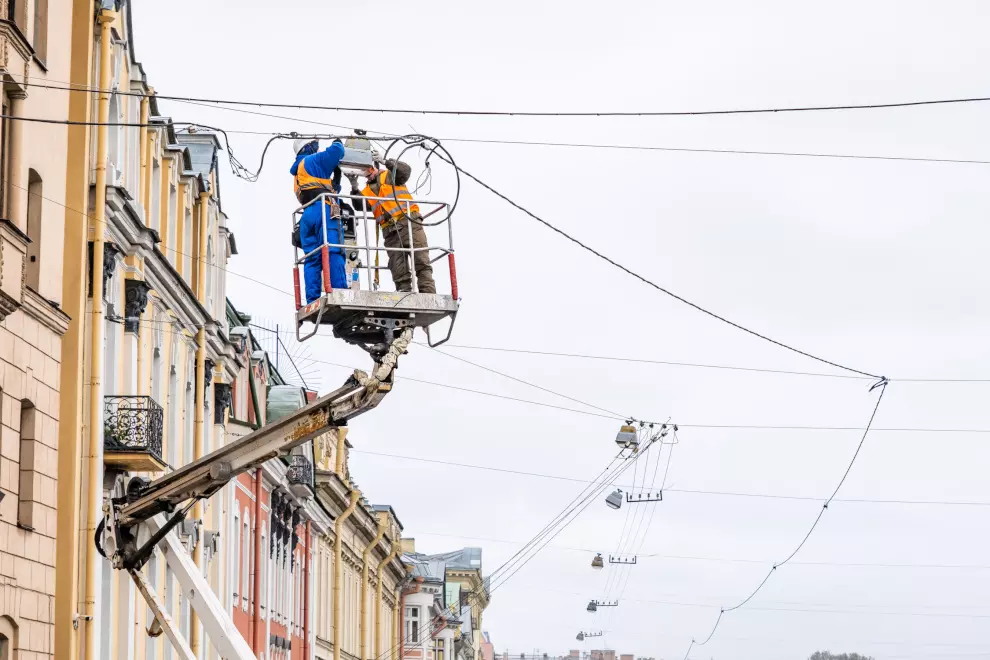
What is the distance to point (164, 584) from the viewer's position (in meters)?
28.8

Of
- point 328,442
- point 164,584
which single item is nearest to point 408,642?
point 328,442

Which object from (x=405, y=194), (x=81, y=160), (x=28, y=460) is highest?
(x=81, y=160)

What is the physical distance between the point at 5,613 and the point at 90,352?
4.38 meters

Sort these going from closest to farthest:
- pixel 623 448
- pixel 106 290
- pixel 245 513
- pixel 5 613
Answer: pixel 5 613, pixel 106 290, pixel 623 448, pixel 245 513

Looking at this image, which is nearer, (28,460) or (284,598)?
(28,460)

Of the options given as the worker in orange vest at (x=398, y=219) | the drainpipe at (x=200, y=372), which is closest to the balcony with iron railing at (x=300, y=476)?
the drainpipe at (x=200, y=372)

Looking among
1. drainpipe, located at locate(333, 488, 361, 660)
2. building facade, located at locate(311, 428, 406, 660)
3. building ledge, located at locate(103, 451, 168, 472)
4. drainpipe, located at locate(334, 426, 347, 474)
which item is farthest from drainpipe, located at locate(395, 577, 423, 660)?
building ledge, located at locate(103, 451, 168, 472)

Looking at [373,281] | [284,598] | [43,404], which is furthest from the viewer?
[284,598]

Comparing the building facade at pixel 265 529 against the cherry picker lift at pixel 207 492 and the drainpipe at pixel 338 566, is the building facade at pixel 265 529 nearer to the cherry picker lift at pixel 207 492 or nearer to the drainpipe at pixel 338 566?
the drainpipe at pixel 338 566

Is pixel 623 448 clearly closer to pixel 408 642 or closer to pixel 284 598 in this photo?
pixel 284 598

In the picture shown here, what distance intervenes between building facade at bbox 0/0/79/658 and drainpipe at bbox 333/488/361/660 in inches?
1101

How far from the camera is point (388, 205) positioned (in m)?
15.8

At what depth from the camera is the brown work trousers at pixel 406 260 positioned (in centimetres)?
1567

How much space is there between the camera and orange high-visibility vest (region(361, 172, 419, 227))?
1570 centimetres
